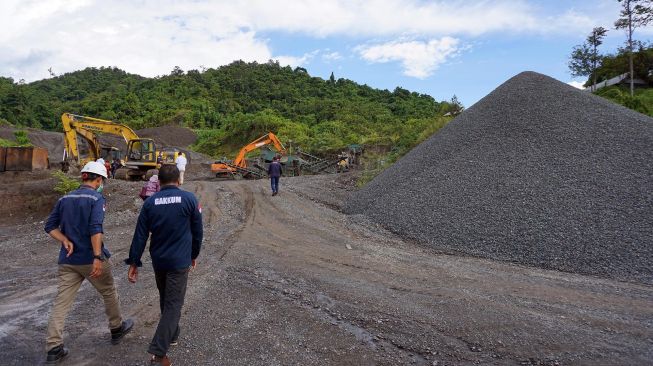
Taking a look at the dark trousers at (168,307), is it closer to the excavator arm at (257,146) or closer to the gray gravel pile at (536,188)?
the gray gravel pile at (536,188)

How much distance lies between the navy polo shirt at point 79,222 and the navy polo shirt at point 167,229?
46 cm

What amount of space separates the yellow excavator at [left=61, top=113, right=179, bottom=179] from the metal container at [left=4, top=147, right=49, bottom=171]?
2.16 metres

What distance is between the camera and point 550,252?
729 centimetres

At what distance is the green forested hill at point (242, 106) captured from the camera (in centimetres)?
4050

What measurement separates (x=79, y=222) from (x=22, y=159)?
14568 millimetres

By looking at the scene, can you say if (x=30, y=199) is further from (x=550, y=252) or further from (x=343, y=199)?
(x=550, y=252)

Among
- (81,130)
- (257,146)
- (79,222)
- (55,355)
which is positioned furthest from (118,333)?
(257,146)

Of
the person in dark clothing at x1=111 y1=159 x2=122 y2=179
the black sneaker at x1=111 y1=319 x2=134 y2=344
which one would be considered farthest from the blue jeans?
the person in dark clothing at x1=111 y1=159 x2=122 y2=179

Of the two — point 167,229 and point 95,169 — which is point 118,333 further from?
point 95,169

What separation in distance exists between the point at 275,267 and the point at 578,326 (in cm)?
407

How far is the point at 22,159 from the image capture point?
49.4 ft

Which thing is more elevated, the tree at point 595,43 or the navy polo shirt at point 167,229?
the tree at point 595,43

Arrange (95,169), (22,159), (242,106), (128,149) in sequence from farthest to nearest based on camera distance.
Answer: (242,106) → (128,149) → (22,159) → (95,169)

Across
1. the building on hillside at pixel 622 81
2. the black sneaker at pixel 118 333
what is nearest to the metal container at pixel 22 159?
the black sneaker at pixel 118 333
